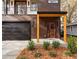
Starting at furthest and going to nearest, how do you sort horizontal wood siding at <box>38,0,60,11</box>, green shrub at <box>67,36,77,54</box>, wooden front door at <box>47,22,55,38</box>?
wooden front door at <box>47,22,55,38</box> → horizontal wood siding at <box>38,0,60,11</box> → green shrub at <box>67,36,77,54</box>

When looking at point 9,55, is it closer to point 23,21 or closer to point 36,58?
point 36,58

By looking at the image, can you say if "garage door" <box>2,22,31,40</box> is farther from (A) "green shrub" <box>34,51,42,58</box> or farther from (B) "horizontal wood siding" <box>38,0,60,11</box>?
(A) "green shrub" <box>34,51,42,58</box>

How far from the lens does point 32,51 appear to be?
10789 millimetres

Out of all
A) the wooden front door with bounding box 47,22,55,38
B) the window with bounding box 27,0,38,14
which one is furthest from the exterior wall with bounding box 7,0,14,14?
the wooden front door with bounding box 47,22,55,38

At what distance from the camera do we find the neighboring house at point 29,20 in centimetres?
2170

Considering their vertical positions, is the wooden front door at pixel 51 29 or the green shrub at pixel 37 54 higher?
the wooden front door at pixel 51 29

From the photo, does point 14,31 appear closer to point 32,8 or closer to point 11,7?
point 11,7

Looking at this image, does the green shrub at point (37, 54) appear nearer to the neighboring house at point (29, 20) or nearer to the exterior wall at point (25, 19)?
the neighboring house at point (29, 20)

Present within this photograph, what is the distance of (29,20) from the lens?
2188 centimetres

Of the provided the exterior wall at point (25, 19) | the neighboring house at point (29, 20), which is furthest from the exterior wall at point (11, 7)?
the exterior wall at point (25, 19)

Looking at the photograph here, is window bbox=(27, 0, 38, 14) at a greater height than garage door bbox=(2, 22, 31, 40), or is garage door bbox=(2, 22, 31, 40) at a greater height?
window bbox=(27, 0, 38, 14)

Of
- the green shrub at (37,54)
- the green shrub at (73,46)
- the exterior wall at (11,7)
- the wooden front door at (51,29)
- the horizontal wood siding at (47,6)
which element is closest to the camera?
the green shrub at (37,54)

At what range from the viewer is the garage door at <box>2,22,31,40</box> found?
2164 centimetres

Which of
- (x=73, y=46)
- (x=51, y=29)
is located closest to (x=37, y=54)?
(x=73, y=46)
